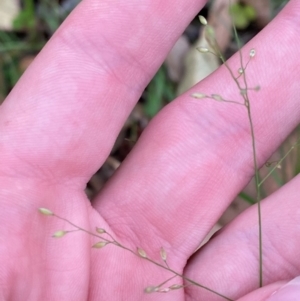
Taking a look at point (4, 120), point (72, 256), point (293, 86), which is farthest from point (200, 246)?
point (4, 120)

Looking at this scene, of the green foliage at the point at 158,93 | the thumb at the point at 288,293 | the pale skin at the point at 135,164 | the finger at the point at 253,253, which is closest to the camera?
the thumb at the point at 288,293

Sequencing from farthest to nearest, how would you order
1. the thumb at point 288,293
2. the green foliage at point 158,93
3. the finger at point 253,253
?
1. the green foliage at point 158,93
2. the finger at point 253,253
3. the thumb at point 288,293

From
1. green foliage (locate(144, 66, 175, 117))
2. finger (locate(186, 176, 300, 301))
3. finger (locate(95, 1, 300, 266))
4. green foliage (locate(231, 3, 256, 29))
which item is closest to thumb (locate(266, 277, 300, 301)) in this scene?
finger (locate(186, 176, 300, 301))

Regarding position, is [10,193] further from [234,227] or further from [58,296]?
[234,227]

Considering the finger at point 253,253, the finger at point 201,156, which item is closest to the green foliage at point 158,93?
the finger at point 201,156

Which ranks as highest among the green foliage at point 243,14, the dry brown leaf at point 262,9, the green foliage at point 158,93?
the dry brown leaf at point 262,9

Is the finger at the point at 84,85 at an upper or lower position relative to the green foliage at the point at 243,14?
lower

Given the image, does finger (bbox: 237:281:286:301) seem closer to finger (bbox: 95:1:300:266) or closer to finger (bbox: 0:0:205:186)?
finger (bbox: 95:1:300:266)

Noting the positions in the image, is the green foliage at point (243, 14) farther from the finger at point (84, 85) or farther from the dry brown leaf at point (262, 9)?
the finger at point (84, 85)
